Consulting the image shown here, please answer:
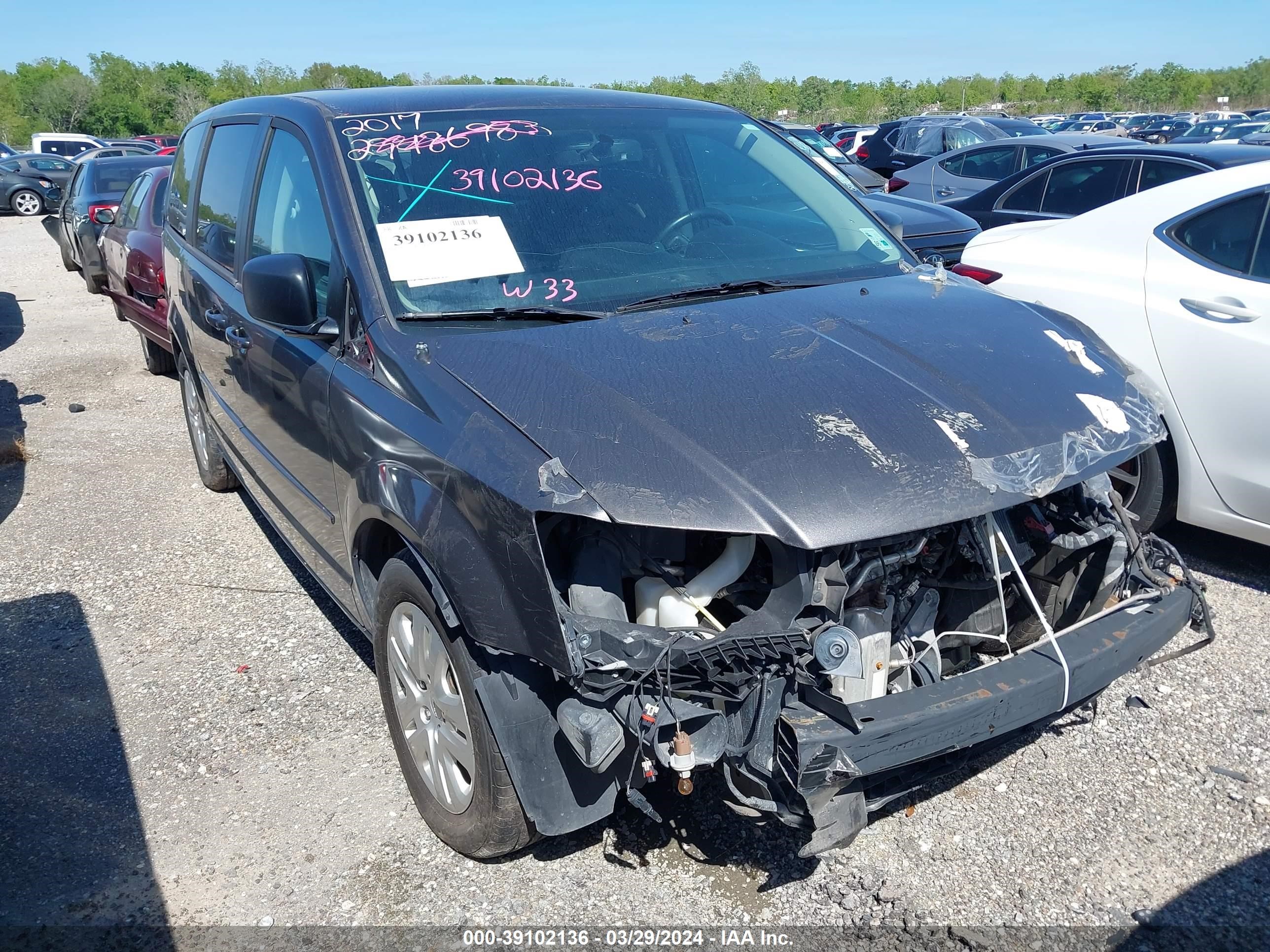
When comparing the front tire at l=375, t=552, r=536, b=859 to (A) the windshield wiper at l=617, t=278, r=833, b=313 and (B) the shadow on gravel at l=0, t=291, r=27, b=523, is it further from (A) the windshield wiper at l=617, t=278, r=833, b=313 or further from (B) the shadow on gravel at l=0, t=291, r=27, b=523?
(B) the shadow on gravel at l=0, t=291, r=27, b=523

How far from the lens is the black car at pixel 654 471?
221cm

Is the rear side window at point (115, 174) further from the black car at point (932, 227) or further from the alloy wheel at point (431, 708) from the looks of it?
the alloy wheel at point (431, 708)

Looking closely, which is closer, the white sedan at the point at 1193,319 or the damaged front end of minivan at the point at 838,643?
the damaged front end of minivan at the point at 838,643

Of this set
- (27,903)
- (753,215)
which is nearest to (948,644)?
(753,215)

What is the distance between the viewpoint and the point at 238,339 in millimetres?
3814

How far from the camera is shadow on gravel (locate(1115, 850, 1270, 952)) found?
246cm

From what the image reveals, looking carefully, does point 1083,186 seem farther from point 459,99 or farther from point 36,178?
point 36,178

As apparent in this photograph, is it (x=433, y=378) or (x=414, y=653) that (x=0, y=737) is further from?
(x=433, y=378)

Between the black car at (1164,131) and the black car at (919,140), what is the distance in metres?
4.32

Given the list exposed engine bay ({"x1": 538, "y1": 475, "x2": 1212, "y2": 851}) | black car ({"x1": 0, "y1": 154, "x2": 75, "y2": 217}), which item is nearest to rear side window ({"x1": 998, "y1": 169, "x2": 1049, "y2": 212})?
exposed engine bay ({"x1": 538, "y1": 475, "x2": 1212, "y2": 851})

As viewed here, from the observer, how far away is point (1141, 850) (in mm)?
2781

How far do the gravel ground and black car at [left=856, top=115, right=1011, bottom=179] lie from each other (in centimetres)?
1399

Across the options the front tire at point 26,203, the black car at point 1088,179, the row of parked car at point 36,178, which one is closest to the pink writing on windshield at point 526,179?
the black car at point 1088,179

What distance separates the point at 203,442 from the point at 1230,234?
5114 mm
